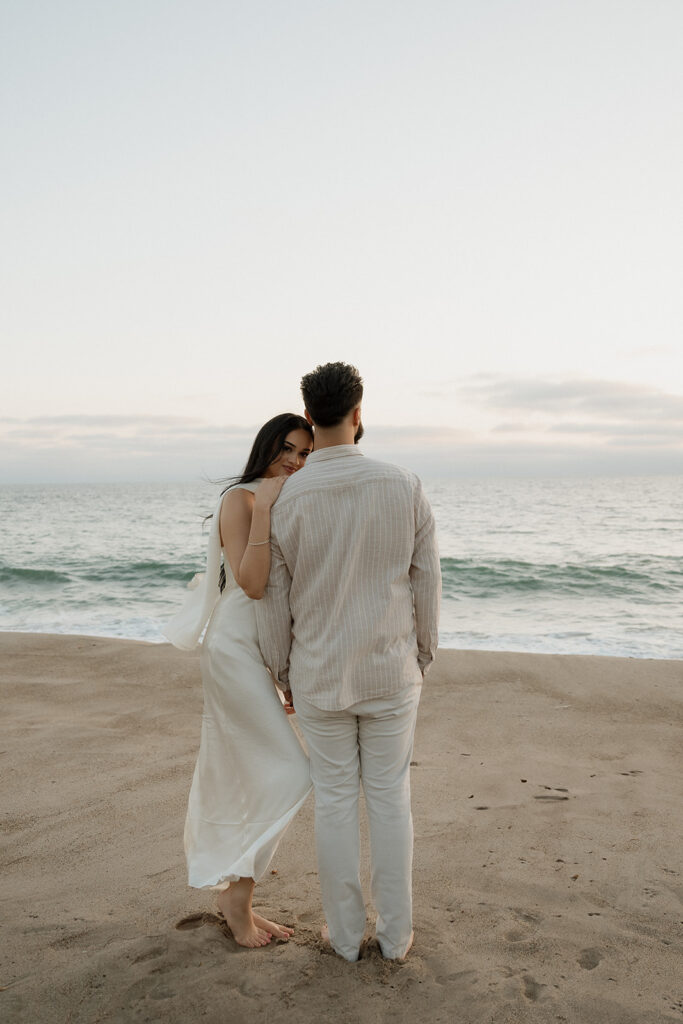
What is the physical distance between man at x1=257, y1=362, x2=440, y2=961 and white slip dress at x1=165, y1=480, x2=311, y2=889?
4.0 inches

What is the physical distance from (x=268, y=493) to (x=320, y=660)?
1.92 feet

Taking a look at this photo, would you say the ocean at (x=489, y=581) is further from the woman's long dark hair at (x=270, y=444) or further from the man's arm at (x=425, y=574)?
the woman's long dark hair at (x=270, y=444)

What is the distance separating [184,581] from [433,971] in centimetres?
1442

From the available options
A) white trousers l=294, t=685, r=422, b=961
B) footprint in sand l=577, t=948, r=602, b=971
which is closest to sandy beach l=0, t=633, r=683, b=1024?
footprint in sand l=577, t=948, r=602, b=971

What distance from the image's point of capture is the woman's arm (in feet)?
7.82

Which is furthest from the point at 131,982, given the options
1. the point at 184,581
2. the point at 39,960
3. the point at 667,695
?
the point at 184,581

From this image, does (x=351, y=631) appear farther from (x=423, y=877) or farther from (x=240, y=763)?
(x=423, y=877)

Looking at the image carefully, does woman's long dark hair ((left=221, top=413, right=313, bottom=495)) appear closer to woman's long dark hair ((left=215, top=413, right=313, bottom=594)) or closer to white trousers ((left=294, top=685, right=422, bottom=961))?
woman's long dark hair ((left=215, top=413, right=313, bottom=594))

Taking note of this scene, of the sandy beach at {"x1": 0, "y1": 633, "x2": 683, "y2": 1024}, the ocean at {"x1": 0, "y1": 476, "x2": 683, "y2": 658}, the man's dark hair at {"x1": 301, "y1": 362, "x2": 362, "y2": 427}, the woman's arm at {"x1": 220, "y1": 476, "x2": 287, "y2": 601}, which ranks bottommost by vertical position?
the ocean at {"x1": 0, "y1": 476, "x2": 683, "y2": 658}

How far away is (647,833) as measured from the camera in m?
3.62

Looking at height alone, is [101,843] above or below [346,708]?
below

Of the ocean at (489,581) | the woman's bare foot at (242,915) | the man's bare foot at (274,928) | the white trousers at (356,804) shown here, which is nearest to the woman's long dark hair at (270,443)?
the white trousers at (356,804)

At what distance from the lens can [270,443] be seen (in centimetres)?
266

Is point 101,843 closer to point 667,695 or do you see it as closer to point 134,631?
point 667,695
